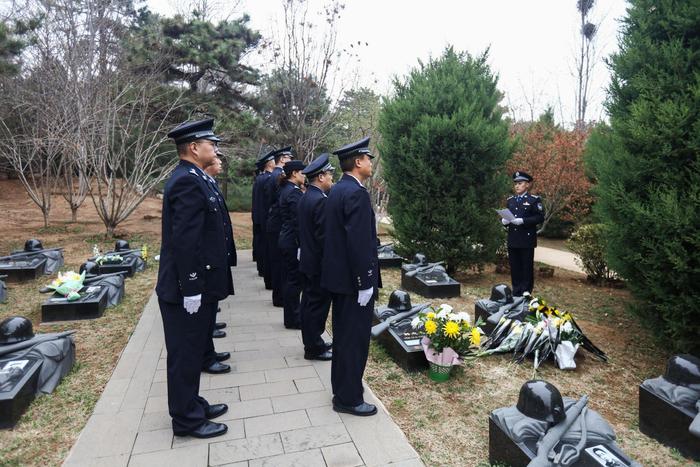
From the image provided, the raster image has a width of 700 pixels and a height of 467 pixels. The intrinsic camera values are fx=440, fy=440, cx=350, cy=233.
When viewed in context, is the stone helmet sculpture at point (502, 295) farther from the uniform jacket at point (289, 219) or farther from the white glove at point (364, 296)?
the white glove at point (364, 296)

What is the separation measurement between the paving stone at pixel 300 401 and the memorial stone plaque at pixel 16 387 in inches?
74.5

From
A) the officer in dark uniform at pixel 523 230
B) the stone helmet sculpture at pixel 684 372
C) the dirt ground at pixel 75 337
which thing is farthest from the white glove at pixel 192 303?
the officer in dark uniform at pixel 523 230

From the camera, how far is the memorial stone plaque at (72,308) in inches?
224

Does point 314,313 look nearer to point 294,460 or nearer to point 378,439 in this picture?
point 378,439

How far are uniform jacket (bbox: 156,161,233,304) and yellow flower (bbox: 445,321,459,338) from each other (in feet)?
6.37

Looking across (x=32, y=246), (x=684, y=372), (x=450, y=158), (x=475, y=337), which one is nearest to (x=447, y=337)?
(x=475, y=337)

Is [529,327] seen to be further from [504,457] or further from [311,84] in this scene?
[311,84]

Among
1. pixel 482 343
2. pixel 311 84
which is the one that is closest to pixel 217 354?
pixel 482 343

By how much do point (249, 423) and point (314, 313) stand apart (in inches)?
53.4

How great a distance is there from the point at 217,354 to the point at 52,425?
4.95 feet

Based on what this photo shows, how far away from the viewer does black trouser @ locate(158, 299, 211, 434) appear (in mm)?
2918

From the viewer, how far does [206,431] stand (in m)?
3.05

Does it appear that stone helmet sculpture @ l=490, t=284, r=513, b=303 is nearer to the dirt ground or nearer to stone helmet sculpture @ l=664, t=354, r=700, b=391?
stone helmet sculpture @ l=664, t=354, r=700, b=391

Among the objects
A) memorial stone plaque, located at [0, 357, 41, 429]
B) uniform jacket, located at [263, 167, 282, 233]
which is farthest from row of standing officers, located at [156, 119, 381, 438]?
uniform jacket, located at [263, 167, 282, 233]
